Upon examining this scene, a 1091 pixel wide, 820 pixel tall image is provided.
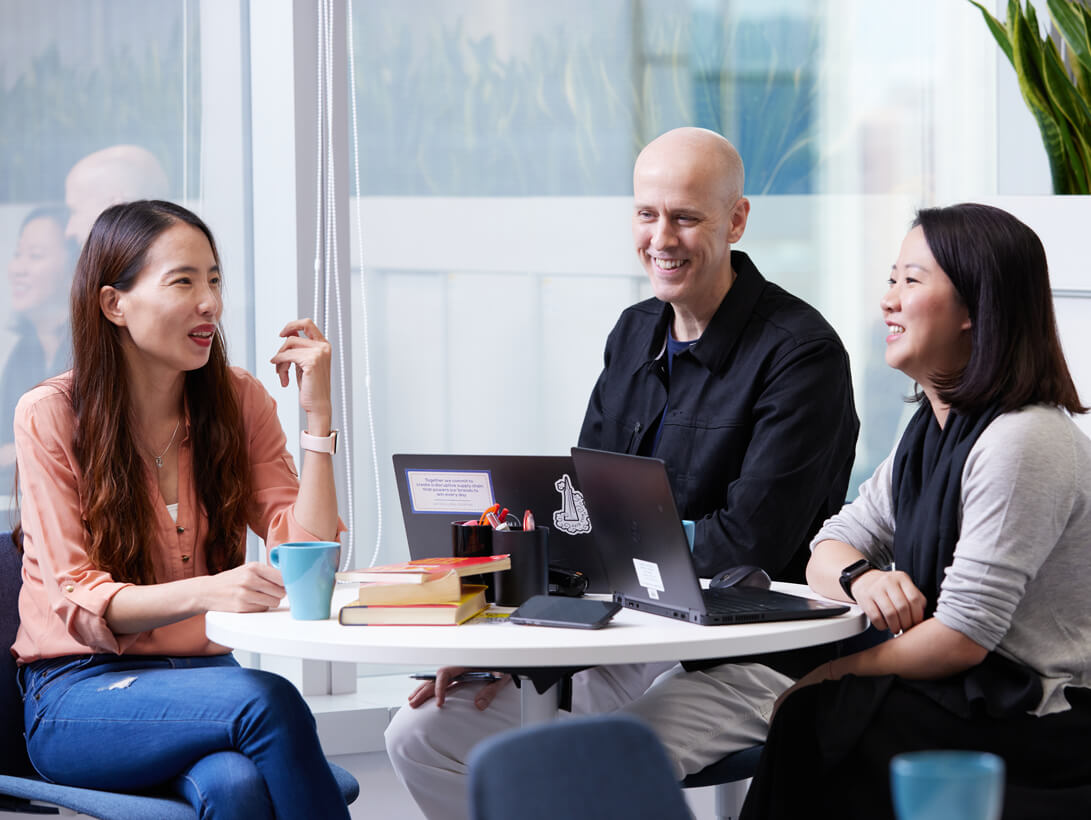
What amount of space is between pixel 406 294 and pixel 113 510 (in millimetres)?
1611

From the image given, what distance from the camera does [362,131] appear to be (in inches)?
138

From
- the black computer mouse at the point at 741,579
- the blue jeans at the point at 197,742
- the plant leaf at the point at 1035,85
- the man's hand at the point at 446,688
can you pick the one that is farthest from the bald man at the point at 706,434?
the plant leaf at the point at 1035,85

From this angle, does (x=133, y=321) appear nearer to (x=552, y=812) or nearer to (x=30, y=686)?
(x=30, y=686)

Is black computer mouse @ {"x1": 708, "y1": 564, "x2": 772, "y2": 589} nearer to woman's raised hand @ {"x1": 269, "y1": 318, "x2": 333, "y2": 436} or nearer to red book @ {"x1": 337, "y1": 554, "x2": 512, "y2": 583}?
red book @ {"x1": 337, "y1": 554, "x2": 512, "y2": 583}

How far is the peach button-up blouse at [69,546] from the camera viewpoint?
2.00 m

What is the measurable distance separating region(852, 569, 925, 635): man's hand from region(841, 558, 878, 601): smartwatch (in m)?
0.06

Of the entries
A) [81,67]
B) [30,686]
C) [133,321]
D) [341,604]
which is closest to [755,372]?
[341,604]

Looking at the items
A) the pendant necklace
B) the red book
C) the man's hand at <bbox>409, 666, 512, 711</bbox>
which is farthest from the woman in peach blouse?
the man's hand at <bbox>409, 666, 512, 711</bbox>

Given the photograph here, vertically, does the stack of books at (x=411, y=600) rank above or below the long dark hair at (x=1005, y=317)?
below

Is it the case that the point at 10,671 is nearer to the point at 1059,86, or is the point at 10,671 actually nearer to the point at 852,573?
the point at 852,573

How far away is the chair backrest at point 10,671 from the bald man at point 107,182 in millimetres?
1231

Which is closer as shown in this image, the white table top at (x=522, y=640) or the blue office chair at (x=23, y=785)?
the white table top at (x=522, y=640)

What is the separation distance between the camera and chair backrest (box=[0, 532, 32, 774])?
2.04m

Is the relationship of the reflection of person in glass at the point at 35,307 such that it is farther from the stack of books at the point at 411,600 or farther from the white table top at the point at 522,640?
the stack of books at the point at 411,600
